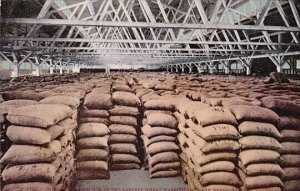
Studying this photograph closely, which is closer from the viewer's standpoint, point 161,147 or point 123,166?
point 161,147

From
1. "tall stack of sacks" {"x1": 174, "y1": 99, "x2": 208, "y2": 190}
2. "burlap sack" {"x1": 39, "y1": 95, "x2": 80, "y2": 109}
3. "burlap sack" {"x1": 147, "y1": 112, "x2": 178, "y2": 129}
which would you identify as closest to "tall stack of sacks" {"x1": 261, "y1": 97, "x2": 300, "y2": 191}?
"tall stack of sacks" {"x1": 174, "y1": 99, "x2": 208, "y2": 190}

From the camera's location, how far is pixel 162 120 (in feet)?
18.0

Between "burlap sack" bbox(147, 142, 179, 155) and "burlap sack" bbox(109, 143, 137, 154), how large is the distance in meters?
0.38

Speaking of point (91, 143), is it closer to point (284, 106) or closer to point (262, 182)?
point (262, 182)

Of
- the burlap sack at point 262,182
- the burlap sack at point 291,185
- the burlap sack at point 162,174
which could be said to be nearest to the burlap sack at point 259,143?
the burlap sack at point 262,182

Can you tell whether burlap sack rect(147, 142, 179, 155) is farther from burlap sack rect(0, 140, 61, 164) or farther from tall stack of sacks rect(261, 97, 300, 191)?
burlap sack rect(0, 140, 61, 164)

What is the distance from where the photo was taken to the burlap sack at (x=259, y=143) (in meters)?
4.14

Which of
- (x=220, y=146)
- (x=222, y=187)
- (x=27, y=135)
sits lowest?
(x=222, y=187)

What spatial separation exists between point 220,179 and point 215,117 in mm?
701

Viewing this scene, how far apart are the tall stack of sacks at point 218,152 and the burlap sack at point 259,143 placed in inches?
3.3

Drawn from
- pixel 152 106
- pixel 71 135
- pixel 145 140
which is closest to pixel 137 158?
pixel 145 140

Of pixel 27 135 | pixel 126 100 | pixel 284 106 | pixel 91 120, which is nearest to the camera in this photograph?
pixel 27 135

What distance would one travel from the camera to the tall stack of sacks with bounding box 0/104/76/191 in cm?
360

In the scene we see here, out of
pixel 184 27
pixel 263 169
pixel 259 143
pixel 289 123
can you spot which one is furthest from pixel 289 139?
pixel 184 27
